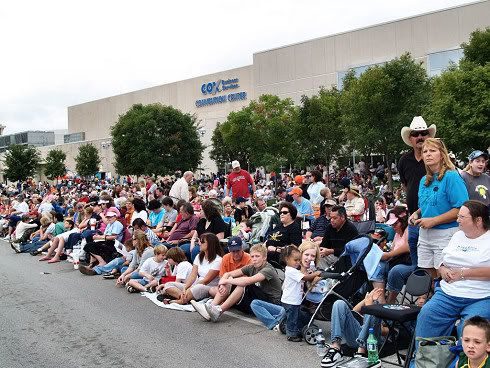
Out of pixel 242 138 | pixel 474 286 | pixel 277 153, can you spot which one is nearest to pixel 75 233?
pixel 474 286

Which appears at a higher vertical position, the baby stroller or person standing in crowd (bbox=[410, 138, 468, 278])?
person standing in crowd (bbox=[410, 138, 468, 278])

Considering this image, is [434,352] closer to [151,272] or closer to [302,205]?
[151,272]

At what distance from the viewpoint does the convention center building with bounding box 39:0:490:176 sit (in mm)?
44438

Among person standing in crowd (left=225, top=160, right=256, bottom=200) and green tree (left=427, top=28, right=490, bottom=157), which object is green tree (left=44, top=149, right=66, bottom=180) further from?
person standing in crowd (left=225, top=160, right=256, bottom=200)

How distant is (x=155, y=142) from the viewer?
48.7 m

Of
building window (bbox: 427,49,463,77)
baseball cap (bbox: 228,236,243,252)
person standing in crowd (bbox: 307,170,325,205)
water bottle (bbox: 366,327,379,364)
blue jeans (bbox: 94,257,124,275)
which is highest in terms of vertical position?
building window (bbox: 427,49,463,77)

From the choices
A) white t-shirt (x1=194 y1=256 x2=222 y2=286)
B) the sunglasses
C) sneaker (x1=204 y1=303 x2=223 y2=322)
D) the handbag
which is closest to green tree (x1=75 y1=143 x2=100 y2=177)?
white t-shirt (x1=194 y1=256 x2=222 y2=286)

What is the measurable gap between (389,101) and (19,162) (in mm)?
52814

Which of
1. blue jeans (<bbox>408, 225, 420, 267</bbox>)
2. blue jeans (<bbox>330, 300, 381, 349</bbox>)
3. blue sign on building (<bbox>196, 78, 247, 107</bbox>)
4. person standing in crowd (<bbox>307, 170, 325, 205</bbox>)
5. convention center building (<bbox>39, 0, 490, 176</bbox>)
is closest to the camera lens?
blue jeans (<bbox>330, 300, 381, 349</bbox>)

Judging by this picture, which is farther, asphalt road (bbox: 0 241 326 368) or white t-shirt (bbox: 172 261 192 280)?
white t-shirt (bbox: 172 261 192 280)

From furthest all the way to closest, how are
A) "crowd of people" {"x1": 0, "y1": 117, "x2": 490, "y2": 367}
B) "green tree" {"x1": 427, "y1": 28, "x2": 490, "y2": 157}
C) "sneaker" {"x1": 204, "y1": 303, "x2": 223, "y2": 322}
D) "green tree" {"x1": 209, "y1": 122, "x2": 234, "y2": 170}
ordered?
"green tree" {"x1": 209, "y1": 122, "x2": 234, "y2": 170} → "green tree" {"x1": 427, "y1": 28, "x2": 490, "y2": 157} → "sneaker" {"x1": 204, "y1": 303, "x2": 223, "y2": 322} → "crowd of people" {"x1": 0, "y1": 117, "x2": 490, "y2": 367}

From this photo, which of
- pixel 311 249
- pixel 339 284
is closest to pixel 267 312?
pixel 311 249

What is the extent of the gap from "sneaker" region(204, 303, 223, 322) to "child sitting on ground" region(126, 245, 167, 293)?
2605 mm

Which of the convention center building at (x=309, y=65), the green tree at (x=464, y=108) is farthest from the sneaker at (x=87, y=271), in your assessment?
the convention center building at (x=309, y=65)
